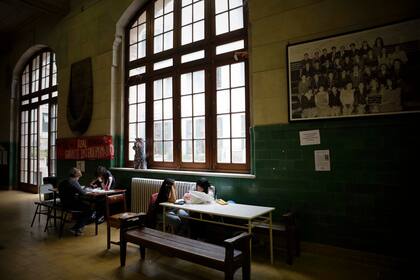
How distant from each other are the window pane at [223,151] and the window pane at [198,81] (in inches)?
39.1

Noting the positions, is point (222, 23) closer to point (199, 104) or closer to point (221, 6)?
point (221, 6)

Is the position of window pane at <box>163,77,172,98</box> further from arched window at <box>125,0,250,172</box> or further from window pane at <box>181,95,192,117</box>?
window pane at <box>181,95,192,117</box>

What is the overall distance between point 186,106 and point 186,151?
803mm

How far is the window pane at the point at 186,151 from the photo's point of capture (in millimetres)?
5031

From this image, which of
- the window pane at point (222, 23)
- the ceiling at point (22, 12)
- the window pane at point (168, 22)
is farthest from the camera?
the ceiling at point (22, 12)

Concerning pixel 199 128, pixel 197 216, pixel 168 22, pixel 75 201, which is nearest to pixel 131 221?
pixel 197 216

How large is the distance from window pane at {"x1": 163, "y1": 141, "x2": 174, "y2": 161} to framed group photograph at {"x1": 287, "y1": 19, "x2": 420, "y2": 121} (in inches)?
96.3

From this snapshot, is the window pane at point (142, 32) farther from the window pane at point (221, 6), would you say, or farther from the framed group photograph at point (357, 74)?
the framed group photograph at point (357, 74)

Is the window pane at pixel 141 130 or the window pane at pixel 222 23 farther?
the window pane at pixel 141 130

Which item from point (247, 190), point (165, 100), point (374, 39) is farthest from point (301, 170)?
point (165, 100)

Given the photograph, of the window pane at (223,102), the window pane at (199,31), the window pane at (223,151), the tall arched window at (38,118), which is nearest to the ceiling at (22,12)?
the tall arched window at (38,118)

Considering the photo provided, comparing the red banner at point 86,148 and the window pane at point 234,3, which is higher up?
the window pane at point 234,3

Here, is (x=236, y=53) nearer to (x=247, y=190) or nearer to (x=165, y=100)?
(x=165, y=100)

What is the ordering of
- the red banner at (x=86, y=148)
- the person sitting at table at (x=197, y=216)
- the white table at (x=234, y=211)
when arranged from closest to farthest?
the white table at (x=234, y=211) → the person sitting at table at (x=197, y=216) → the red banner at (x=86, y=148)
